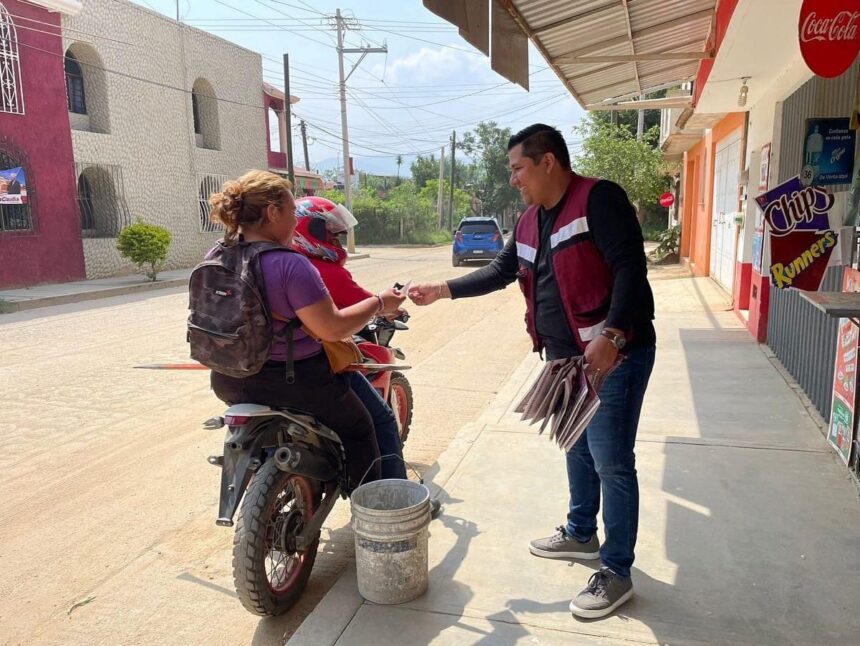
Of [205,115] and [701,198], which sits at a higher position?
[205,115]

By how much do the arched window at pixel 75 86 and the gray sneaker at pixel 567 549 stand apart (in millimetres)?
19822

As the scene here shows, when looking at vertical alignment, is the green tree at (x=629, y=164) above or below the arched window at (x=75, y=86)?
below

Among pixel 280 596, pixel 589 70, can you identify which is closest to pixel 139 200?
pixel 589 70

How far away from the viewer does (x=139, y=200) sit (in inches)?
785

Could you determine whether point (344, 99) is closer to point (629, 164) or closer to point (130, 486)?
point (629, 164)

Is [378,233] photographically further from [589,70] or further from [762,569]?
[762,569]

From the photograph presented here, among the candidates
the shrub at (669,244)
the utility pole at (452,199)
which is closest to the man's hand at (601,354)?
the shrub at (669,244)

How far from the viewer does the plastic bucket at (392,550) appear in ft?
8.84

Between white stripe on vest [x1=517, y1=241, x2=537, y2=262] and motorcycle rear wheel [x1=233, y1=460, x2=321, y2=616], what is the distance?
4.41ft

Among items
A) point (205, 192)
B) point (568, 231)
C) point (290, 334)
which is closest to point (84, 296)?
point (205, 192)

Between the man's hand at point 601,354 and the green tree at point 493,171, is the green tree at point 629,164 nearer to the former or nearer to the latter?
the man's hand at point 601,354

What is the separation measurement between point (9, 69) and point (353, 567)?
17111 mm

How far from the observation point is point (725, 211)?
39.7 ft

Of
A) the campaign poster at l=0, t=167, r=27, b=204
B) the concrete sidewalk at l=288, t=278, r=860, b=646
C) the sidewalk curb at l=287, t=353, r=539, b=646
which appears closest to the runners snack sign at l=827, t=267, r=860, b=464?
the concrete sidewalk at l=288, t=278, r=860, b=646
